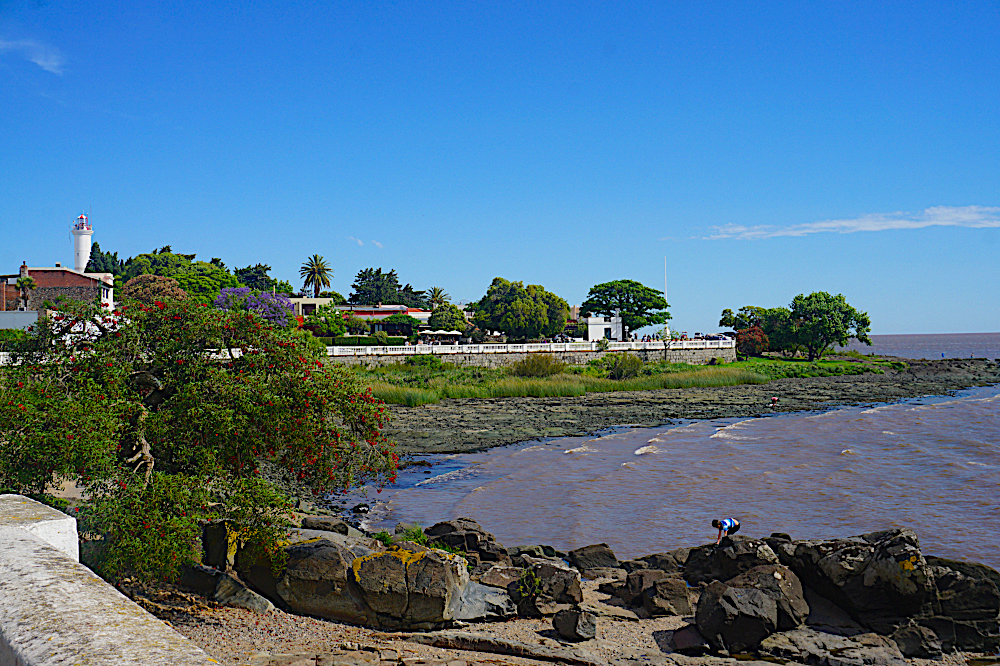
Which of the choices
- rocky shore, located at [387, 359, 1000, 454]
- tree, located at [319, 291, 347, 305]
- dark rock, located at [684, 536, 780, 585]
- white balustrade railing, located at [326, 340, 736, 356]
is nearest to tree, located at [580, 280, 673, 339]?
white balustrade railing, located at [326, 340, 736, 356]

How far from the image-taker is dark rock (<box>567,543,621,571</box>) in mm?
14461

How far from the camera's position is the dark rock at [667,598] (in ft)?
38.0

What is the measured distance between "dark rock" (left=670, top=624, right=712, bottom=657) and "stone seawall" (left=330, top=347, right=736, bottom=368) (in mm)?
44822

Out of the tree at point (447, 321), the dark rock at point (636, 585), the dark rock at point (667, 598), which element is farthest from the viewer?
the tree at point (447, 321)

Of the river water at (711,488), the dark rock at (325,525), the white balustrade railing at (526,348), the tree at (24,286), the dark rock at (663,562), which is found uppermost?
the tree at (24,286)

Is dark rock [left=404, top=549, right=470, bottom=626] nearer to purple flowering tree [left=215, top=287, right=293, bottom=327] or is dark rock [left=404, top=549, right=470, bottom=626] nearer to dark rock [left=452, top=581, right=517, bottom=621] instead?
dark rock [left=452, top=581, right=517, bottom=621]

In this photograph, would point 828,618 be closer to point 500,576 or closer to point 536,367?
point 500,576

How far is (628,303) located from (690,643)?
8497cm

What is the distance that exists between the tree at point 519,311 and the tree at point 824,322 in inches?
1185

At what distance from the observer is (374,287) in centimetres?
13375

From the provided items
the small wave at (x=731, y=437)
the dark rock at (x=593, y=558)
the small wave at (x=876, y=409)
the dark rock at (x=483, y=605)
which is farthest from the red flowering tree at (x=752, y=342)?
the dark rock at (x=483, y=605)

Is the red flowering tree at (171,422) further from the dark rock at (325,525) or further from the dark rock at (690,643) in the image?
the dark rock at (690,643)

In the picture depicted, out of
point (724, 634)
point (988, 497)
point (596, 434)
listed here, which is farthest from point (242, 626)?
point (596, 434)

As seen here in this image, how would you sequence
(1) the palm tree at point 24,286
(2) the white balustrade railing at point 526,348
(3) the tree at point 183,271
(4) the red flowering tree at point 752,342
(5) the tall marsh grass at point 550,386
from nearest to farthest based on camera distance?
(5) the tall marsh grass at point 550,386
(2) the white balustrade railing at point 526,348
(1) the palm tree at point 24,286
(3) the tree at point 183,271
(4) the red flowering tree at point 752,342
